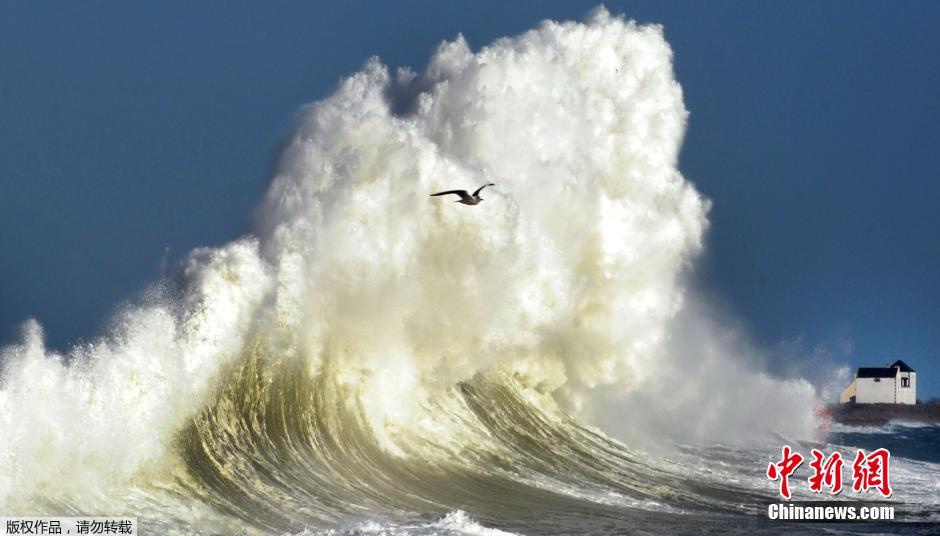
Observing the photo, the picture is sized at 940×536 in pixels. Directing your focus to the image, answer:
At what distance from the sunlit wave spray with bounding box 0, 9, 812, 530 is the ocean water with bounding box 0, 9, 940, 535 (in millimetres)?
59

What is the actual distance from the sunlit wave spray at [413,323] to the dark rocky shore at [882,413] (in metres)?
31.8

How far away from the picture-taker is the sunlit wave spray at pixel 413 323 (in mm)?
20750

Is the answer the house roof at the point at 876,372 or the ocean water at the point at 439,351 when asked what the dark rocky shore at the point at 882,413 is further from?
the ocean water at the point at 439,351

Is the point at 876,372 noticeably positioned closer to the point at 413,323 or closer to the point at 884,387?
the point at 884,387

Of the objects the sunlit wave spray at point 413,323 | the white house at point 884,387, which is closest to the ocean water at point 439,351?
the sunlit wave spray at point 413,323

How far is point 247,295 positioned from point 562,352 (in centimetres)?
1036

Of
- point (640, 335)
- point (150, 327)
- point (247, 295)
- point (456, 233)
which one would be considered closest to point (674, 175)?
point (640, 335)

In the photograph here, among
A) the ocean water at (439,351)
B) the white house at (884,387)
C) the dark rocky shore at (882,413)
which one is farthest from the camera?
the white house at (884,387)

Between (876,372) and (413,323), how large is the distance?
5653cm

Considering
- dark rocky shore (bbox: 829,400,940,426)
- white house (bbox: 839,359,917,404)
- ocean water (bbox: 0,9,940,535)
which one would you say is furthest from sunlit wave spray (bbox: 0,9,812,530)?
white house (bbox: 839,359,917,404)

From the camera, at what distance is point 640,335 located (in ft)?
116

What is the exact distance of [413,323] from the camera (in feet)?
91.0

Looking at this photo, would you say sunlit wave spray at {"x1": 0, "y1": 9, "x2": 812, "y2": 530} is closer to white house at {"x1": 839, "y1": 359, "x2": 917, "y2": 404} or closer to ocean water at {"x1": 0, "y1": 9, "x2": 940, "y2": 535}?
ocean water at {"x1": 0, "y1": 9, "x2": 940, "y2": 535}

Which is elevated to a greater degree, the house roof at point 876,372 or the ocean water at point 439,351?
the house roof at point 876,372
